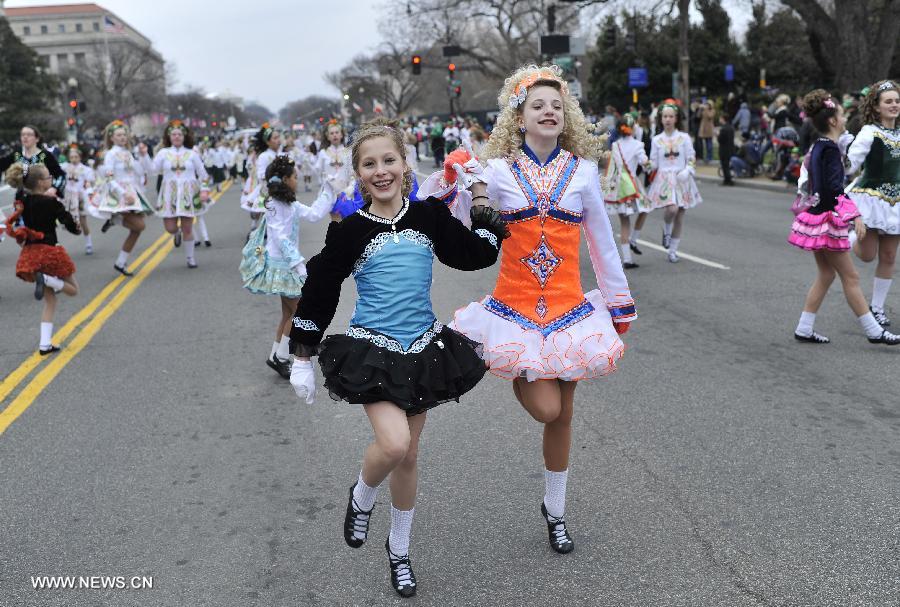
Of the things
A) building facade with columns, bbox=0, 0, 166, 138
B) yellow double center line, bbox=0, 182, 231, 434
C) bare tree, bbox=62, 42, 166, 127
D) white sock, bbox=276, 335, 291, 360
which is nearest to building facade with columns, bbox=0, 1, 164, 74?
building facade with columns, bbox=0, 0, 166, 138

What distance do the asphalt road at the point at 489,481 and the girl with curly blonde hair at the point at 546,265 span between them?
0.51m

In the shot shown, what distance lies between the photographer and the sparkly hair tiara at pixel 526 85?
3.98 m

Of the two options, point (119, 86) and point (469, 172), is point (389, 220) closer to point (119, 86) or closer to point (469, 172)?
point (469, 172)

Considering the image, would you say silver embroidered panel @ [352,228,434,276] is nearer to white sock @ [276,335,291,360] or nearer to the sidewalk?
white sock @ [276,335,291,360]

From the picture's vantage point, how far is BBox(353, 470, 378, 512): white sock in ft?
12.2

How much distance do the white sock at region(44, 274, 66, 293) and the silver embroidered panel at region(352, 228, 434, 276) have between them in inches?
216

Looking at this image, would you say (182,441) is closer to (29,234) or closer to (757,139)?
(29,234)

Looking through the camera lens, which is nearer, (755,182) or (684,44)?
(755,182)

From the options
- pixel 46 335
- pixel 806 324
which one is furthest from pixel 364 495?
pixel 46 335

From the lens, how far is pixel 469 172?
12.6ft

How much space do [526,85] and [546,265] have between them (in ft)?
2.56

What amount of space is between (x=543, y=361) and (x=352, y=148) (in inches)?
45.4

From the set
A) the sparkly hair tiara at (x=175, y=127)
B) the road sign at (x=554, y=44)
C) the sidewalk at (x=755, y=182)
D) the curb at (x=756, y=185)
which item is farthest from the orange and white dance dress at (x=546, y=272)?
the road sign at (x=554, y=44)

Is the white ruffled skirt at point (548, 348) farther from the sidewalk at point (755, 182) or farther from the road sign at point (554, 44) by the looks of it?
the road sign at point (554, 44)
